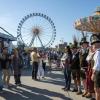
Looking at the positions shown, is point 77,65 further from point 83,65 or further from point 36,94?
point 36,94

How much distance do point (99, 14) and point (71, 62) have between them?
3.50 meters

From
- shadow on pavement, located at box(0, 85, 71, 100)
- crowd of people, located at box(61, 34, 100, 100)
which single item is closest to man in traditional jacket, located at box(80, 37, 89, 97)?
crowd of people, located at box(61, 34, 100, 100)

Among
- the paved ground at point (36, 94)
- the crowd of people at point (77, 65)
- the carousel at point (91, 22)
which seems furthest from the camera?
the carousel at point (91, 22)

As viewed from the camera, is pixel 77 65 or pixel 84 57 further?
pixel 77 65

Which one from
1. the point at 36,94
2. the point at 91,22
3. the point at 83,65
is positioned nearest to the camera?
the point at 83,65

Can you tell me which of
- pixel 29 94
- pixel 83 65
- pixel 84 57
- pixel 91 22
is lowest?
pixel 29 94

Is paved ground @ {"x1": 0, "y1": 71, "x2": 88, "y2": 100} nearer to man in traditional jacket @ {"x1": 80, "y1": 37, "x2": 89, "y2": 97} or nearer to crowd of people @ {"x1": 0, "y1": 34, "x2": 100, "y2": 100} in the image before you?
crowd of people @ {"x1": 0, "y1": 34, "x2": 100, "y2": 100}

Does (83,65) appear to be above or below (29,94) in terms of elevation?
above

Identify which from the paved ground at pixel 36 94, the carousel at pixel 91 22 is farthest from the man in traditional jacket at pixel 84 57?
the carousel at pixel 91 22

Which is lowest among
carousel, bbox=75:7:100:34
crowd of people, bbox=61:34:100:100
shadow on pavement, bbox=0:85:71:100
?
shadow on pavement, bbox=0:85:71:100

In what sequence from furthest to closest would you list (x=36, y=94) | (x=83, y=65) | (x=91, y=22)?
(x=91, y=22) → (x=36, y=94) → (x=83, y=65)

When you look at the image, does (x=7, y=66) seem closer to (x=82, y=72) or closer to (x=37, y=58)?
(x=82, y=72)

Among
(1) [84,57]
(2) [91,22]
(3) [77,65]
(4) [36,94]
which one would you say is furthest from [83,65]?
(2) [91,22]

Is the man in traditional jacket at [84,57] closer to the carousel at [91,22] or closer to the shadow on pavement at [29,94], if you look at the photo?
the shadow on pavement at [29,94]
